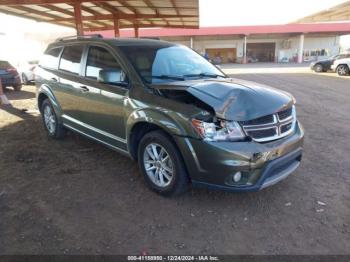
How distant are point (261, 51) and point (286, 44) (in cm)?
425

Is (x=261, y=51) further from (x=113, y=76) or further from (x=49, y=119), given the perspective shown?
(x=113, y=76)

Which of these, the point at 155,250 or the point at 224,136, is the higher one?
the point at 224,136

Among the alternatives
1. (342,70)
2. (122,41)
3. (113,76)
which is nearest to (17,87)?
(122,41)

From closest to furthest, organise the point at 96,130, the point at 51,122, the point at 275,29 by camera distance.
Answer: the point at 96,130 < the point at 51,122 < the point at 275,29

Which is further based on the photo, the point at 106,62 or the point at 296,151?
the point at 106,62

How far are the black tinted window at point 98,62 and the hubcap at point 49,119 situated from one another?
6.03ft

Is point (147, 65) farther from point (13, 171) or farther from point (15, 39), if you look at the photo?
point (15, 39)

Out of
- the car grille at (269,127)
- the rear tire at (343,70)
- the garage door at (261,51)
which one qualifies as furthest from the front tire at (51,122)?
the garage door at (261,51)

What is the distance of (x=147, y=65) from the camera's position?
4223mm

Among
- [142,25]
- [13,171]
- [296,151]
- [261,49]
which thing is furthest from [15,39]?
[296,151]

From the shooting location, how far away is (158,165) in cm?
378

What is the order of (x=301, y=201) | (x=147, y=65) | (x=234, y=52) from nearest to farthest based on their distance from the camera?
(x=301, y=201) → (x=147, y=65) → (x=234, y=52)

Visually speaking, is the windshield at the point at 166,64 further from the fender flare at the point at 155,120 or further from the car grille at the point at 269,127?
the car grille at the point at 269,127

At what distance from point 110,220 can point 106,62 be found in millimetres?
2269
